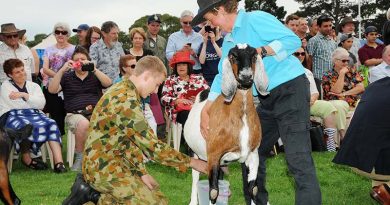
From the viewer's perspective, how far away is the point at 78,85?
27.4 feet

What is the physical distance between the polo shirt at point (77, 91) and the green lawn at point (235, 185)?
1.11 meters

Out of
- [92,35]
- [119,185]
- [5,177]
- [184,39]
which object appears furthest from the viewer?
[92,35]

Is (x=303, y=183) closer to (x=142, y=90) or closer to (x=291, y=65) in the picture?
(x=291, y=65)

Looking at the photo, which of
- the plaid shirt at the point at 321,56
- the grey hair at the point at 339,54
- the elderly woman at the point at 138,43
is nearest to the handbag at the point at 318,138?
the grey hair at the point at 339,54

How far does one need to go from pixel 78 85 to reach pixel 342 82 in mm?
4482

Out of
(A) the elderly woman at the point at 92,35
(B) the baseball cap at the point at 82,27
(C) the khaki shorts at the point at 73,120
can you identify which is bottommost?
(C) the khaki shorts at the point at 73,120

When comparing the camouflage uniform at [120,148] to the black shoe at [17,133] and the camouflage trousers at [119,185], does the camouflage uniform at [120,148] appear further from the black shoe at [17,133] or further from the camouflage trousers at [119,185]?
the black shoe at [17,133]

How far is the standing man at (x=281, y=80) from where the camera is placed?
4098 mm

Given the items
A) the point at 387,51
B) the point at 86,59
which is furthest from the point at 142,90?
the point at 86,59

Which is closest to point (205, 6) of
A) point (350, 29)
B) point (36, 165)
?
point (36, 165)

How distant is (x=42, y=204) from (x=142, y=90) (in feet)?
7.76

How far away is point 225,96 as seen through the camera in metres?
3.69

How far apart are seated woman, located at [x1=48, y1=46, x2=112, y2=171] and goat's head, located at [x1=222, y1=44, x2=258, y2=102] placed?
15.8ft

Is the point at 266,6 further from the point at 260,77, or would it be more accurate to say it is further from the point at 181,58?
the point at 260,77
